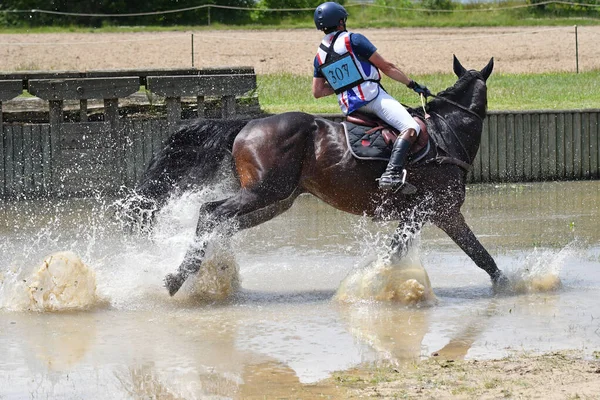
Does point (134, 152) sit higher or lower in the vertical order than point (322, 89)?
lower

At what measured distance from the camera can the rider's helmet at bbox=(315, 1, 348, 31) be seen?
329 inches

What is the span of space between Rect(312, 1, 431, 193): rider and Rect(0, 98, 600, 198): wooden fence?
6.65m

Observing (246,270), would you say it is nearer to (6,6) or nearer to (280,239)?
(280,239)

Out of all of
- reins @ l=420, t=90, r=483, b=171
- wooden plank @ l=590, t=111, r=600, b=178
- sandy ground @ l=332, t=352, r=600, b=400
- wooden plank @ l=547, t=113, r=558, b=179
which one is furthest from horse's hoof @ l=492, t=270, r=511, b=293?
wooden plank @ l=590, t=111, r=600, b=178

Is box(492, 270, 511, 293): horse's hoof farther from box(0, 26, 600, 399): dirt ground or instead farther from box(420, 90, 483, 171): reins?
box(0, 26, 600, 399): dirt ground

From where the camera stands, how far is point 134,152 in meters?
Result: 15.1

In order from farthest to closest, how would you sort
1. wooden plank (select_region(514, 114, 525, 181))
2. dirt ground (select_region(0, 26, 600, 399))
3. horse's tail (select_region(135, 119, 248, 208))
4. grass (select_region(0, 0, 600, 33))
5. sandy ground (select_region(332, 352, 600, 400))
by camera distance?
1. grass (select_region(0, 0, 600, 33))
2. dirt ground (select_region(0, 26, 600, 399))
3. wooden plank (select_region(514, 114, 525, 181))
4. horse's tail (select_region(135, 119, 248, 208))
5. sandy ground (select_region(332, 352, 600, 400))

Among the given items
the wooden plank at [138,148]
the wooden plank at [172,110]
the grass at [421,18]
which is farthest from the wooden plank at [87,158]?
the grass at [421,18]

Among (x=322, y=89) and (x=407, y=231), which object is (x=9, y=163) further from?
(x=407, y=231)

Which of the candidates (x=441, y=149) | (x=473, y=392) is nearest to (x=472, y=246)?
(x=441, y=149)

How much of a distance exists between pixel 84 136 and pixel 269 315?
7801mm

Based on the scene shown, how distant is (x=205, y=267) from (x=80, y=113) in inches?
287

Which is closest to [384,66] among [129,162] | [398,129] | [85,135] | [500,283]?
[398,129]

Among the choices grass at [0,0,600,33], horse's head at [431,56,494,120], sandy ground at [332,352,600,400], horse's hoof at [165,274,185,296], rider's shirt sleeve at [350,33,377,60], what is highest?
grass at [0,0,600,33]
